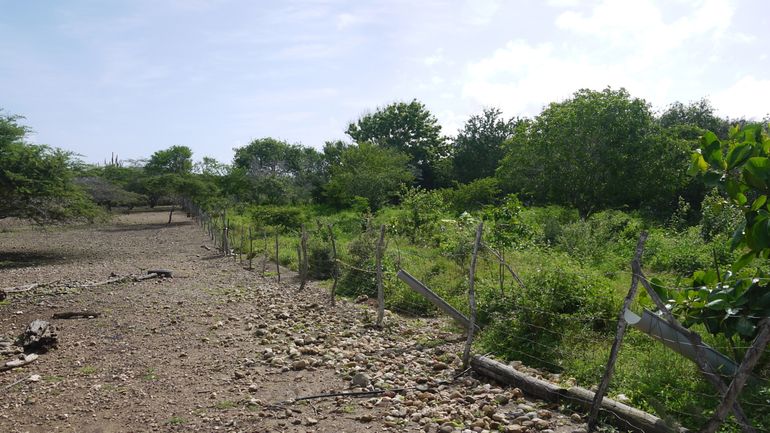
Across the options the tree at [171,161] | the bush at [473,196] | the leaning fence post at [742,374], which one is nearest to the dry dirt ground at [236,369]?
the leaning fence post at [742,374]

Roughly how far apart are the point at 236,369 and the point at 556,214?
15946 mm

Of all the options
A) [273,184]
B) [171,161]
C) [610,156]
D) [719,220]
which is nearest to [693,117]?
[610,156]

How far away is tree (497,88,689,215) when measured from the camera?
2258 cm

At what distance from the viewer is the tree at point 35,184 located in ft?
65.0

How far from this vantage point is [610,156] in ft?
73.9

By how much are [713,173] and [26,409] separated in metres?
7.21

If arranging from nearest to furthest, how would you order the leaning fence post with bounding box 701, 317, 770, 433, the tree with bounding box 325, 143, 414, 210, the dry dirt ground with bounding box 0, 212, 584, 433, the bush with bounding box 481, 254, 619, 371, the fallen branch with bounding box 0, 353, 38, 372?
the leaning fence post with bounding box 701, 317, 770, 433 < the dry dirt ground with bounding box 0, 212, 584, 433 < the bush with bounding box 481, 254, 619, 371 < the fallen branch with bounding box 0, 353, 38, 372 < the tree with bounding box 325, 143, 414, 210

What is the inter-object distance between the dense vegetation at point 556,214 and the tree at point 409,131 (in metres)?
0.17

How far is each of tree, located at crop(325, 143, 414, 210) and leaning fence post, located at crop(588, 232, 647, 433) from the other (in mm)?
26542

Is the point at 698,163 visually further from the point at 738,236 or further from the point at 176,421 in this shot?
Result: the point at 176,421

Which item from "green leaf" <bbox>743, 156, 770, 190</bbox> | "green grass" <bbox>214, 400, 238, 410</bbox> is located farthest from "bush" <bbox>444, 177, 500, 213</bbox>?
"green leaf" <bbox>743, 156, 770, 190</bbox>

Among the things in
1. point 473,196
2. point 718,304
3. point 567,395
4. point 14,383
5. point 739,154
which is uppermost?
point 739,154

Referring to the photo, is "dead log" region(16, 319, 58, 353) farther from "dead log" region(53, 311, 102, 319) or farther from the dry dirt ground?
"dead log" region(53, 311, 102, 319)

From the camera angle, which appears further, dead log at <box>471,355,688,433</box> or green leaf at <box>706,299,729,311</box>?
dead log at <box>471,355,688,433</box>
